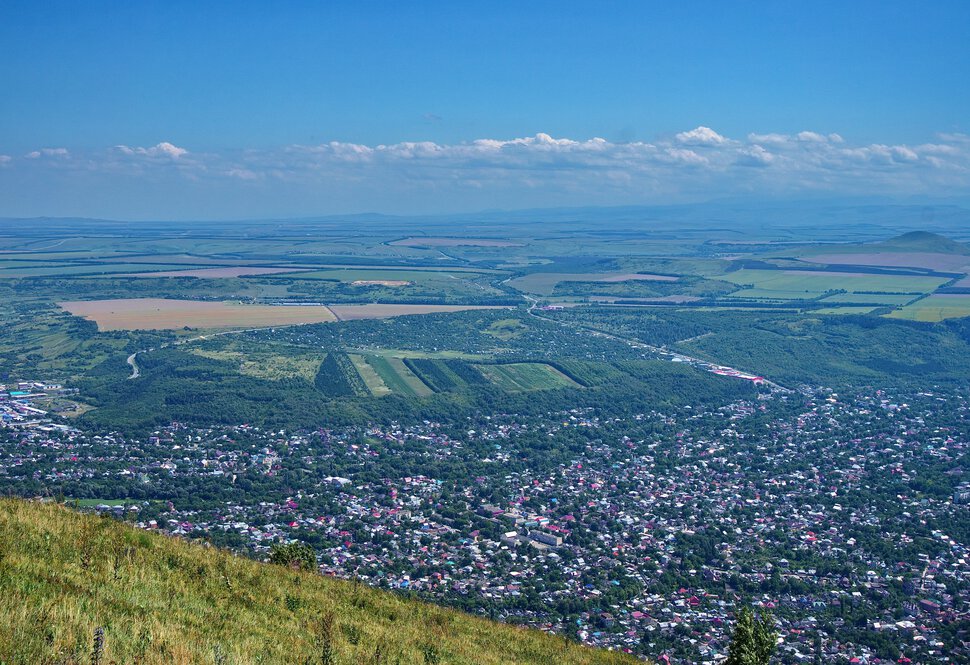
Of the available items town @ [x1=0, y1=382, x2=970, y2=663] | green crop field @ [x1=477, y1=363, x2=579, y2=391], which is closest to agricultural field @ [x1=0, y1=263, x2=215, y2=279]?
town @ [x1=0, y1=382, x2=970, y2=663]

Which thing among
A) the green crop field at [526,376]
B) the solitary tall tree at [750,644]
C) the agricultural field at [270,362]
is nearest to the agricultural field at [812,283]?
the green crop field at [526,376]

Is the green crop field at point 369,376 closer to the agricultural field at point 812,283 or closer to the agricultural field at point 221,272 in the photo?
the agricultural field at point 812,283

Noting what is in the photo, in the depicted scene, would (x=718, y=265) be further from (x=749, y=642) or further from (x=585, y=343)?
(x=749, y=642)

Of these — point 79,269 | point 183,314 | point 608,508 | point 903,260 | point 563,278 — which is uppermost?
point 903,260

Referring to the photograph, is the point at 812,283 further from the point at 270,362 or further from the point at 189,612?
the point at 189,612

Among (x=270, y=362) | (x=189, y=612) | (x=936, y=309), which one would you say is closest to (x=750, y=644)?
(x=189, y=612)

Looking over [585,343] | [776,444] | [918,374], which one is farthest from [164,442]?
[918,374]
